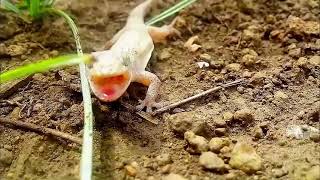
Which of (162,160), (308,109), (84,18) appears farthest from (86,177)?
(84,18)

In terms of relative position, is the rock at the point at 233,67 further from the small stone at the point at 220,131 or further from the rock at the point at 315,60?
the small stone at the point at 220,131

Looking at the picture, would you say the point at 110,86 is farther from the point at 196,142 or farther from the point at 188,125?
the point at 196,142

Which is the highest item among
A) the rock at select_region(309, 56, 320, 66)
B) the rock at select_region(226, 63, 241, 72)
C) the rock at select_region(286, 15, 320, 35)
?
the rock at select_region(286, 15, 320, 35)

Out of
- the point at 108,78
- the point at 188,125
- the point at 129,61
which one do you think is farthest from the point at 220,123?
the point at 129,61

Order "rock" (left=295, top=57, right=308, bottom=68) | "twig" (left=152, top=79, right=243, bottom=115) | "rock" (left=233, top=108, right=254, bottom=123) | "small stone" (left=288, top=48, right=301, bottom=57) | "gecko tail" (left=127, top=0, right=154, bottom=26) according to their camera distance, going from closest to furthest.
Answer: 1. "rock" (left=233, top=108, right=254, bottom=123)
2. "twig" (left=152, top=79, right=243, bottom=115)
3. "rock" (left=295, top=57, right=308, bottom=68)
4. "small stone" (left=288, top=48, right=301, bottom=57)
5. "gecko tail" (left=127, top=0, right=154, bottom=26)

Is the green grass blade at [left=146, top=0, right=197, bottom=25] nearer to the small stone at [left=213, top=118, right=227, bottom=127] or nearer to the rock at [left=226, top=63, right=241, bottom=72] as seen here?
the rock at [left=226, top=63, right=241, bottom=72]

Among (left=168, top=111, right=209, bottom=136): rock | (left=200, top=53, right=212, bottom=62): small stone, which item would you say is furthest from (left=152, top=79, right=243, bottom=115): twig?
(left=200, top=53, right=212, bottom=62): small stone

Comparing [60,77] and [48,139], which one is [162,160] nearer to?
[48,139]
